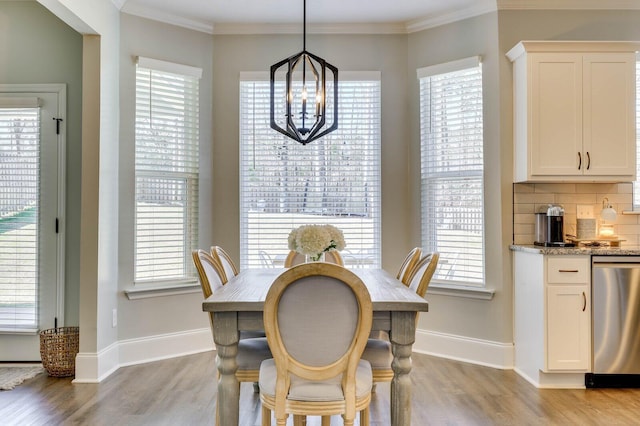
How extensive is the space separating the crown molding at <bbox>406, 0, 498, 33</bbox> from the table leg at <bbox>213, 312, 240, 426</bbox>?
329 centimetres

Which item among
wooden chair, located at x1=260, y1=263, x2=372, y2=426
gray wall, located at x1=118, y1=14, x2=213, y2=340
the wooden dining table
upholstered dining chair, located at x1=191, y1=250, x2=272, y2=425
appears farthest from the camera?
gray wall, located at x1=118, y1=14, x2=213, y2=340

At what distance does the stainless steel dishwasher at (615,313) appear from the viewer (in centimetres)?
309

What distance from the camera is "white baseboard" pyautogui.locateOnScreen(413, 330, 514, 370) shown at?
360 centimetres

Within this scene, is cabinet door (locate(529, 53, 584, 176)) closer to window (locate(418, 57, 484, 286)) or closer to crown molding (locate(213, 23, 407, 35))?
window (locate(418, 57, 484, 286))

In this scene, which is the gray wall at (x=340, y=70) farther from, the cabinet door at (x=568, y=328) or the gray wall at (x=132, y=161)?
the cabinet door at (x=568, y=328)

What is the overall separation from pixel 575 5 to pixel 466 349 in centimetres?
301

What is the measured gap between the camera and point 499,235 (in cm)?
368

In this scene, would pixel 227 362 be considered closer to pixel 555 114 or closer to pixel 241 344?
pixel 241 344

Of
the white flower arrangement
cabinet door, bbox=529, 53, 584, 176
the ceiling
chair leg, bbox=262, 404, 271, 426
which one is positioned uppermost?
the ceiling

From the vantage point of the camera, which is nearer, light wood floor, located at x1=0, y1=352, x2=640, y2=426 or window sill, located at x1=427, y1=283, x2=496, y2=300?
light wood floor, located at x1=0, y1=352, x2=640, y2=426

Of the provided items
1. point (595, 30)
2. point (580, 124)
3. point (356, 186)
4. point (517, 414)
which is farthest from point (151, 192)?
point (595, 30)

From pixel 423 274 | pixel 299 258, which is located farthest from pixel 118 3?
pixel 423 274

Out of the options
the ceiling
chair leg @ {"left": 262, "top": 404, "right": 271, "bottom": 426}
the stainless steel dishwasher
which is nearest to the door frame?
the ceiling

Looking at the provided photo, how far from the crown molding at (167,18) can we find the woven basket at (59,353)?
2702 mm
